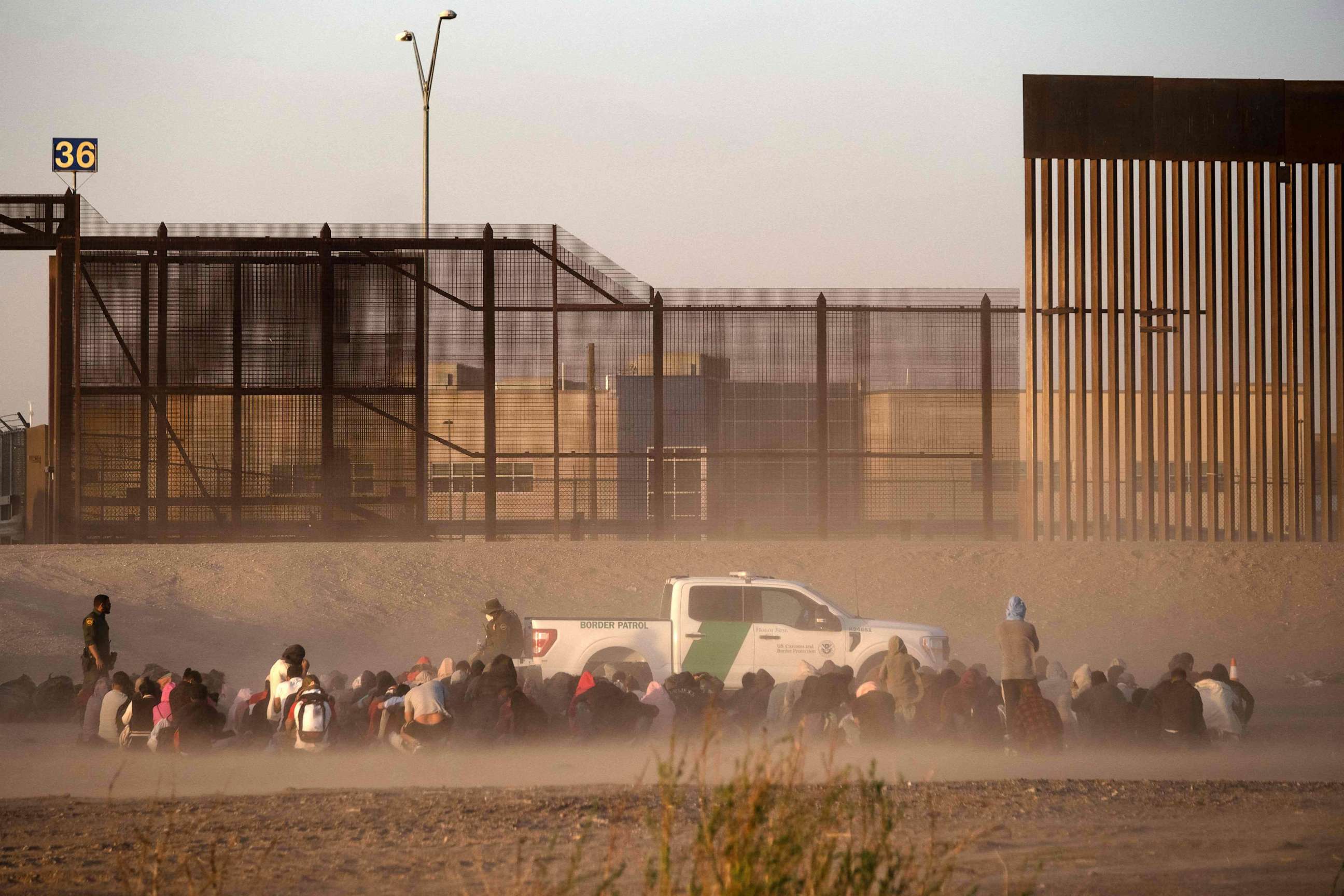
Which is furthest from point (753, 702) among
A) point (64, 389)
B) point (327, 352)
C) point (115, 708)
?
point (64, 389)

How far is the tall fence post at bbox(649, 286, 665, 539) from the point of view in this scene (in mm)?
21500

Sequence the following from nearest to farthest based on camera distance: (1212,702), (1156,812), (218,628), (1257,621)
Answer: (1156,812), (1212,702), (218,628), (1257,621)

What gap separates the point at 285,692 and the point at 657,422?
10.3 meters

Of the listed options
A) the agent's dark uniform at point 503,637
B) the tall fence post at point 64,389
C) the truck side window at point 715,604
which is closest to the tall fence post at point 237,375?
the tall fence post at point 64,389

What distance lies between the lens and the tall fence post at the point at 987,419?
21.9m

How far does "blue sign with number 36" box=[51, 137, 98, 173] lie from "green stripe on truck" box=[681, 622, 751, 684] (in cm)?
1492

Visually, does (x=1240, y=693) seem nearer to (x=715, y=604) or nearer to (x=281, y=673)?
(x=715, y=604)

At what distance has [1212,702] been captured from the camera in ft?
41.6

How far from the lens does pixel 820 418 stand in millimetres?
21625

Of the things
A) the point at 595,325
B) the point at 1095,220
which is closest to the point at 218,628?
the point at 595,325

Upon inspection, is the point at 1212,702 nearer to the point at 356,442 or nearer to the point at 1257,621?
the point at 1257,621

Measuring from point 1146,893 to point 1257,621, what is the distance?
48.2 feet

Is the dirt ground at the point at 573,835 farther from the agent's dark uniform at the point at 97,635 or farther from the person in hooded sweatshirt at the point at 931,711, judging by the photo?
the agent's dark uniform at the point at 97,635

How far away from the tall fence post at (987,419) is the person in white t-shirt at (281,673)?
12818 mm
